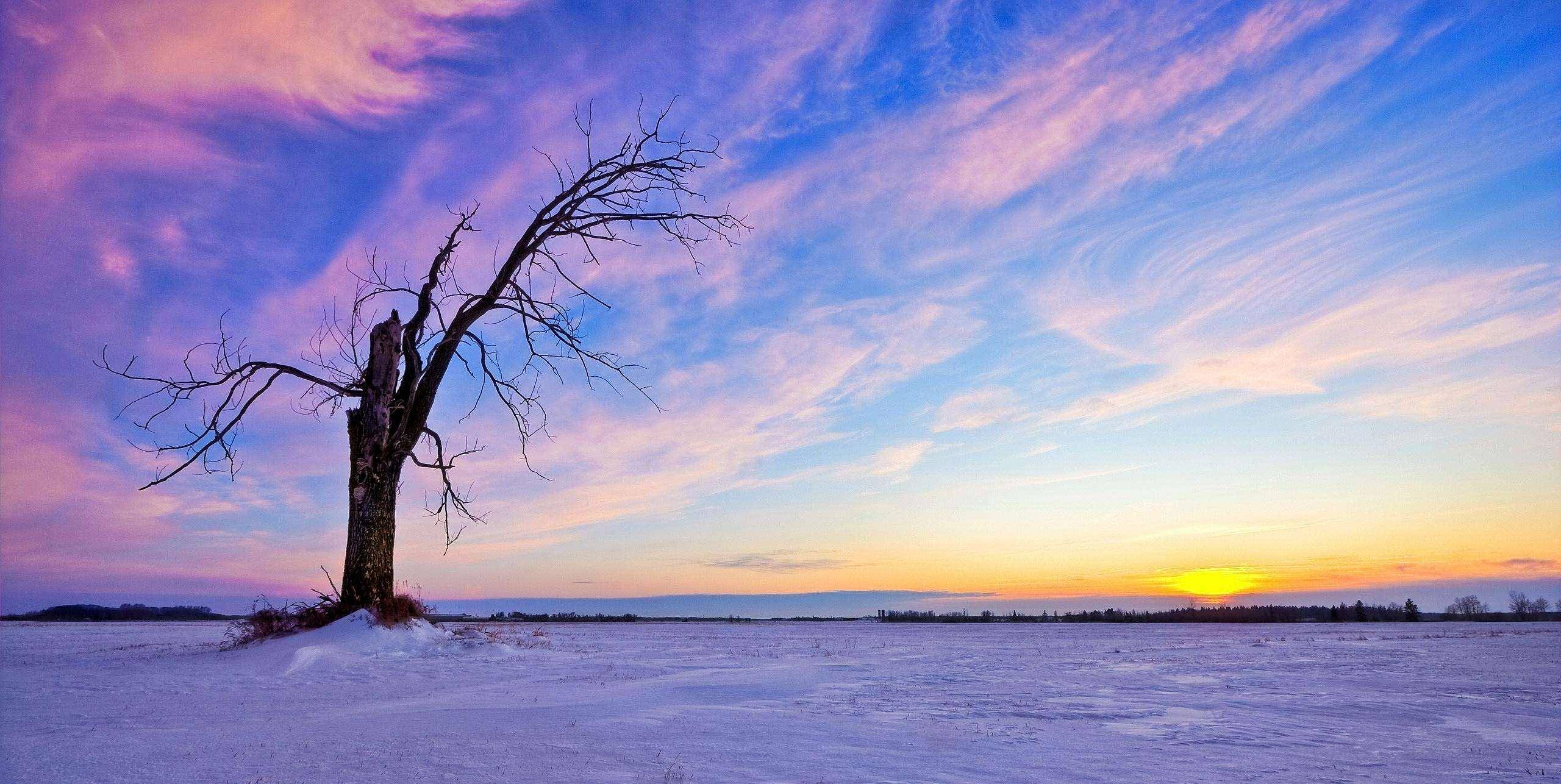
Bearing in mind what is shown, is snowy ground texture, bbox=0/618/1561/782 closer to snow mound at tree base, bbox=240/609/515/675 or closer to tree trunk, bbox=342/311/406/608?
snow mound at tree base, bbox=240/609/515/675

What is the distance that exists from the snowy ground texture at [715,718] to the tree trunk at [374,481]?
102 cm

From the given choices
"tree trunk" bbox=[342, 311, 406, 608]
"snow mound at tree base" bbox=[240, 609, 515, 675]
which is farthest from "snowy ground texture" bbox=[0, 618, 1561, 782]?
"tree trunk" bbox=[342, 311, 406, 608]

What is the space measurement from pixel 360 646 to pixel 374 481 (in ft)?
9.02

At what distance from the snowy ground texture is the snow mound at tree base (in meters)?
0.04

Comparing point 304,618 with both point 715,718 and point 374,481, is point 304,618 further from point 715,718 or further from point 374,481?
point 715,718

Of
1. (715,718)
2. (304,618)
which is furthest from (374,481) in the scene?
(715,718)

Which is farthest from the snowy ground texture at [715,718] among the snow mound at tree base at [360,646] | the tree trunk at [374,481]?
the tree trunk at [374,481]

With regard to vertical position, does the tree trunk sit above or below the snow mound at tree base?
above

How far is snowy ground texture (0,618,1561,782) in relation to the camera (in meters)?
4.40

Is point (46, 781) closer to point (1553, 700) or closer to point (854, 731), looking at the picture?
point (854, 731)

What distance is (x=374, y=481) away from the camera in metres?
11.9

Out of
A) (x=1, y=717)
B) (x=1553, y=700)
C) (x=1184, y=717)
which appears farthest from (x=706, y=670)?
(x=1553, y=700)

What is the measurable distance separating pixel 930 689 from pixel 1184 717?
8.60 feet

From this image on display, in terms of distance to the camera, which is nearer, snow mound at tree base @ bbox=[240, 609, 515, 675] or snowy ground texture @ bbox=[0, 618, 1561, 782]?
snowy ground texture @ bbox=[0, 618, 1561, 782]
